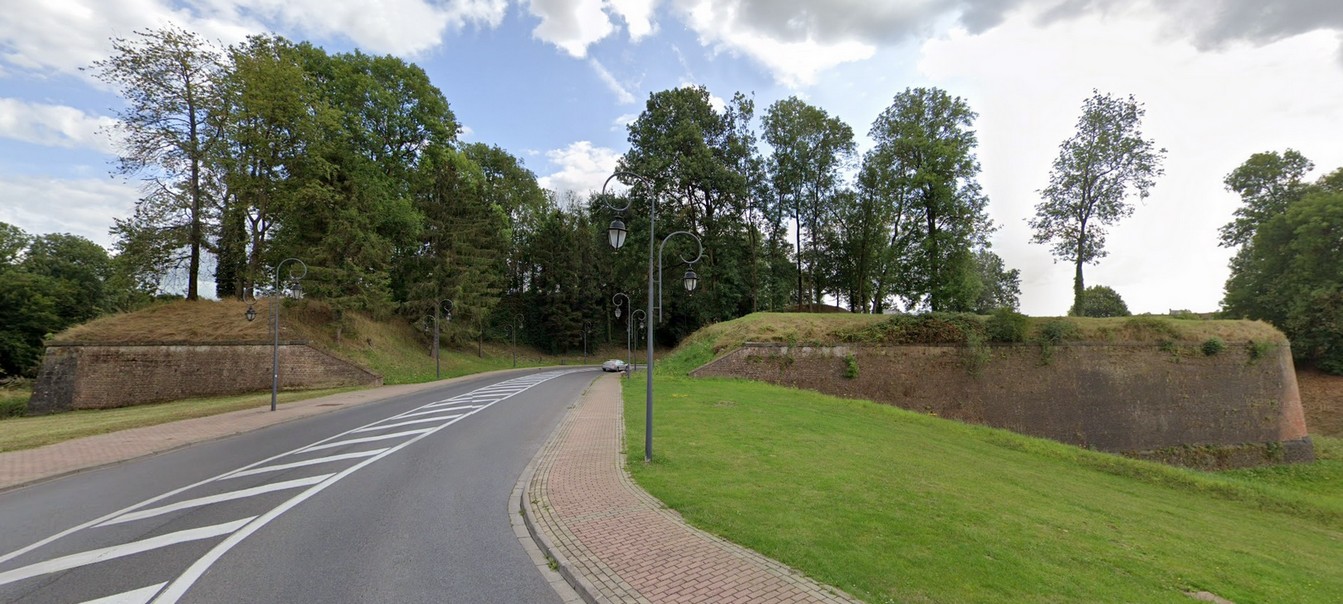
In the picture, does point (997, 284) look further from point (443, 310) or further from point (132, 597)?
point (132, 597)

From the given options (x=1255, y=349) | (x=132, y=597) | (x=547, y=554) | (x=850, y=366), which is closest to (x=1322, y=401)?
(x=1255, y=349)

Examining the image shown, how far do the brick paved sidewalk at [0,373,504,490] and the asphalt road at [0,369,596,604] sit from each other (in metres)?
0.68

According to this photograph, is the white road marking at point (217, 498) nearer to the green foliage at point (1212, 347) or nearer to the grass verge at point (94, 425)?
the grass verge at point (94, 425)

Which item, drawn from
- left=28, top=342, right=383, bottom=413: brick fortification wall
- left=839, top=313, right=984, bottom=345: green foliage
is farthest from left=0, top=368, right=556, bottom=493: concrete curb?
left=839, top=313, right=984, bottom=345: green foliage

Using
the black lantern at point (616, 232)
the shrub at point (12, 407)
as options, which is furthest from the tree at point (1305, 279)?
the shrub at point (12, 407)

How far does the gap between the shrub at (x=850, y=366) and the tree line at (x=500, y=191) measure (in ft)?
39.4

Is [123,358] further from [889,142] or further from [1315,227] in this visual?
[1315,227]

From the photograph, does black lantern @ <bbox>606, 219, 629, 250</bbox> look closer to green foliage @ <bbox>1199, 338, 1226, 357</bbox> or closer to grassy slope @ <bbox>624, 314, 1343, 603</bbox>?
grassy slope @ <bbox>624, 314, 1343, 603</bbox>

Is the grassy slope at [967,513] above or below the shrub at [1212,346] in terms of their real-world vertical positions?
→ below

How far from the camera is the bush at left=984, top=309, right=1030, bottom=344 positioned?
76.6ft

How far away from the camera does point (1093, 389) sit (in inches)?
938

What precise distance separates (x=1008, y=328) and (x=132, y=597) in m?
27.9

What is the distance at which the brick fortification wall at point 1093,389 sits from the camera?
23078 millimetres

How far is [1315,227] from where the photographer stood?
30.7m
